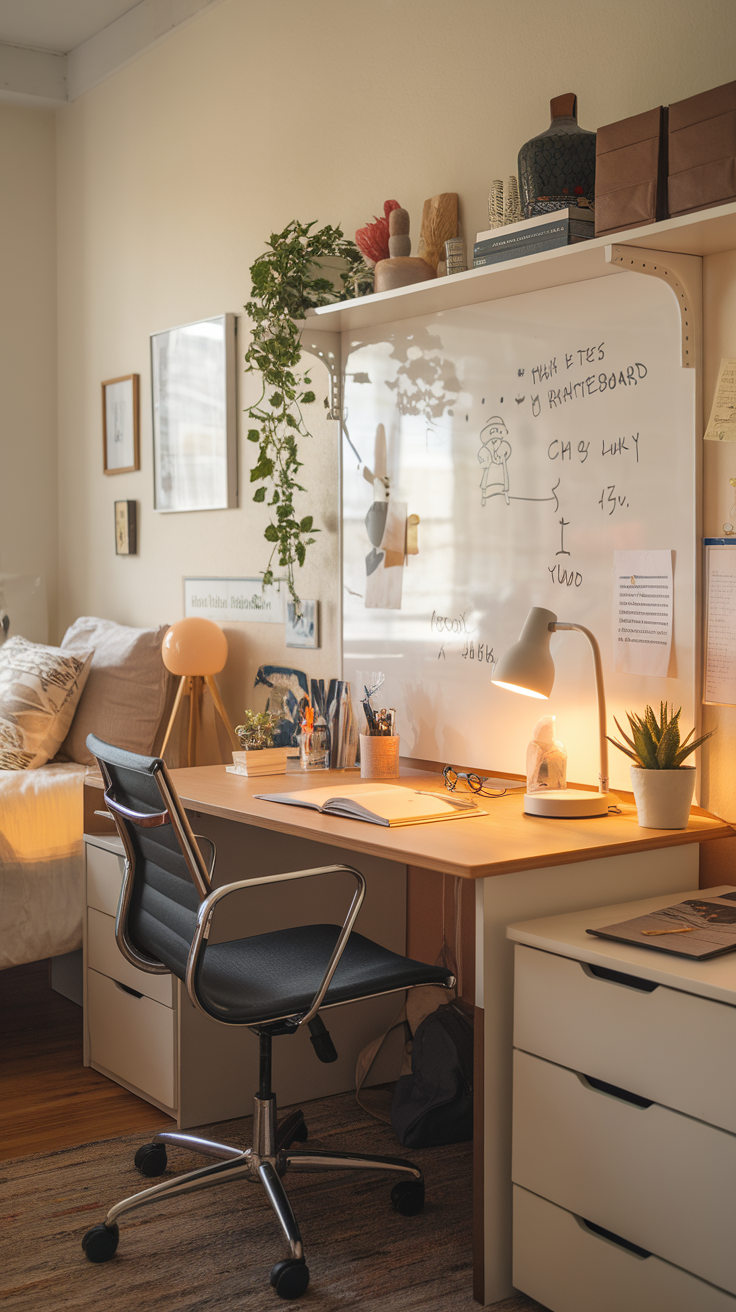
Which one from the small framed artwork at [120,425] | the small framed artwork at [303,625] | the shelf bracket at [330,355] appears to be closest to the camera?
the shelf bracket at [330,355]

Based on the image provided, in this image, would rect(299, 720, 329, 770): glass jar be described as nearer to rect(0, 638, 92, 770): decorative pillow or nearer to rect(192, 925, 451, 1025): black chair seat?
rect(192, 925, 451, 1025): black chair seat

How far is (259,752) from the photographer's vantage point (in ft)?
8.66

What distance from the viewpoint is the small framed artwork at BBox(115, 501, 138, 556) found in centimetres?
394

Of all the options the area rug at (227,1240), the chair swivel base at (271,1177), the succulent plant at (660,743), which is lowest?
the area rug at (227,1240)

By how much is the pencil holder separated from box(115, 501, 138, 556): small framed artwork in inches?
66.0

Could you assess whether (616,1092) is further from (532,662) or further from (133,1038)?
(133,1038)

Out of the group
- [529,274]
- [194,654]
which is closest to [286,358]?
[529,274]

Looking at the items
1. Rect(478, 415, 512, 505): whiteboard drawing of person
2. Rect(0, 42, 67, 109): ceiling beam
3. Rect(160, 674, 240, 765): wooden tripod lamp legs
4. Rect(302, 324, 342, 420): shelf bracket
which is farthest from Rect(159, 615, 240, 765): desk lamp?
Rect(0, 42, 67, 109): ceiling beam

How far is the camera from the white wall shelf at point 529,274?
185 centimetres

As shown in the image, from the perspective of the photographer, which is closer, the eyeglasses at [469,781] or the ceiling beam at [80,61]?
the eyeglasses at [469,781]

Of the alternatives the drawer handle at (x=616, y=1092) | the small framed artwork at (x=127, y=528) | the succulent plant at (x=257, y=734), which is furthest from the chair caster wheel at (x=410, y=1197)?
the small framed artwork at (x=127, y=528)

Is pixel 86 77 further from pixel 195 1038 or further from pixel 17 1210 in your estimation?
pixel 17 1210

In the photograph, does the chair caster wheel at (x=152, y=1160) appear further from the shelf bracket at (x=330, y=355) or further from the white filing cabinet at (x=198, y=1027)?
the shelf bracket at (x=330, y=355)

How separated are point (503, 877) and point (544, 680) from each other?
41 cm
